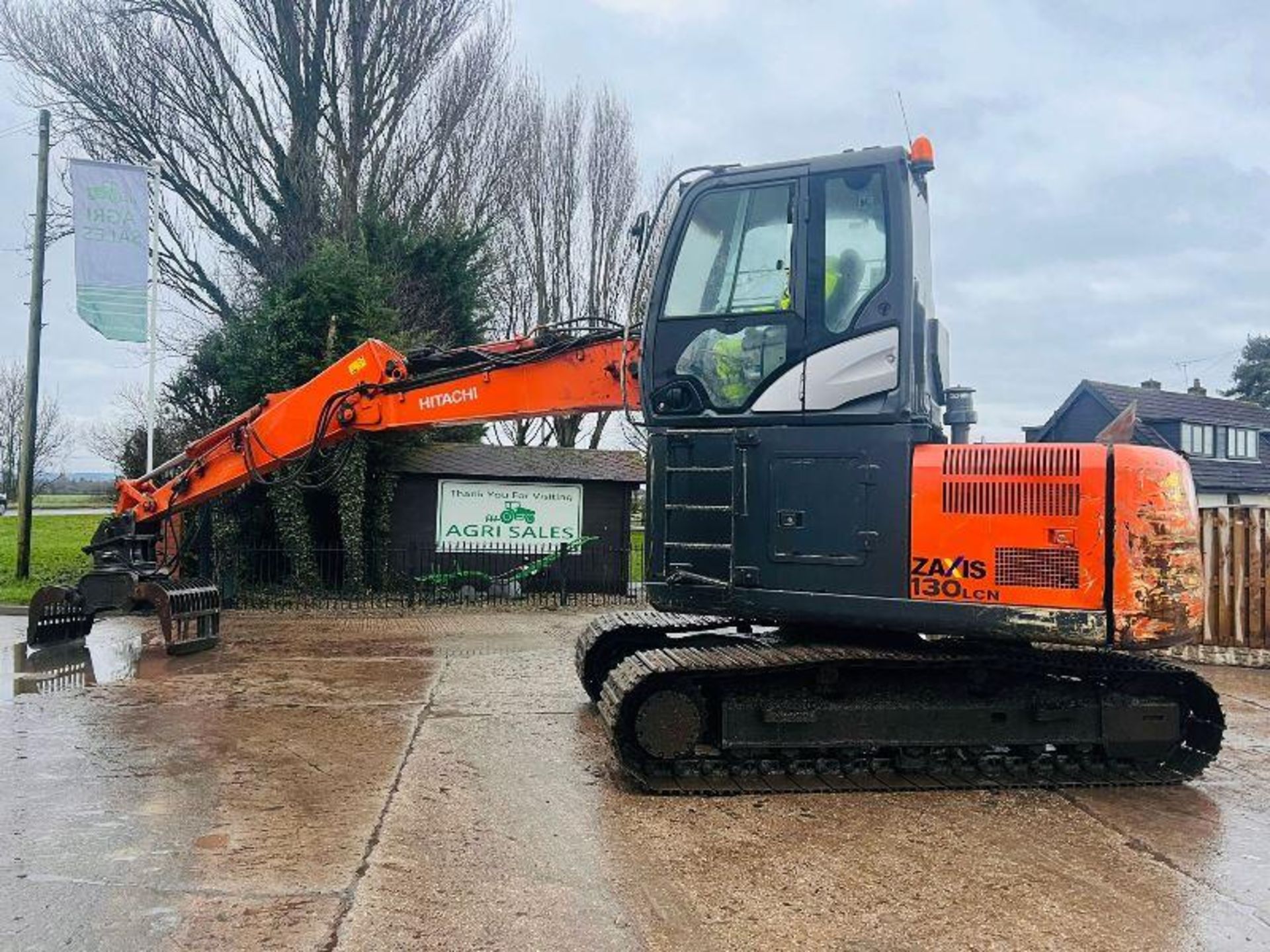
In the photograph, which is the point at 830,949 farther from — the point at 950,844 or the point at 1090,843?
the point at 1090,843

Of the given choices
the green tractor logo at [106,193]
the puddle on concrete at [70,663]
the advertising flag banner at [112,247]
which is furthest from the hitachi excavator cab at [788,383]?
the green tractor logo at [106,193]

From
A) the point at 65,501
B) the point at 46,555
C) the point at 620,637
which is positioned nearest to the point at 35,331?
the point at 46,555

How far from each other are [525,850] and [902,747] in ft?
7.37

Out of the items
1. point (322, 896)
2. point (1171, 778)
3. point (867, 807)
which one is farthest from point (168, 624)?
point (1171, 778)

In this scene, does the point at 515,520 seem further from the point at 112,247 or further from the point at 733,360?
the point at 733,360

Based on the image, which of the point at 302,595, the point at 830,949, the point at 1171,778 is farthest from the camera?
the point at 302,595

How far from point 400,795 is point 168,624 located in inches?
206

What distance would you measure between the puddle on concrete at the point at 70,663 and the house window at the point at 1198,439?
29871 mm

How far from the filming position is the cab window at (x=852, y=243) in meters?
5.15

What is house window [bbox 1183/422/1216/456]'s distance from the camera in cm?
3003

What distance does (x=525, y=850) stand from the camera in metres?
4.32

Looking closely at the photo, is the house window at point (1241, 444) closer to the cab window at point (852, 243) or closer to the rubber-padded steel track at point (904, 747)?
the rubber-padded steel track at point (904, 747)

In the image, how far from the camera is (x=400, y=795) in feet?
16.5

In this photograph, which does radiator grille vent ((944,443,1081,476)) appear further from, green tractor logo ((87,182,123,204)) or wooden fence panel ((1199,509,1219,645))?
green tractor logo ((87,182,123,204))
